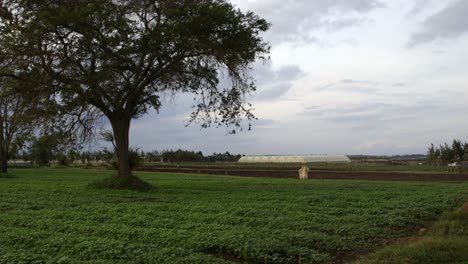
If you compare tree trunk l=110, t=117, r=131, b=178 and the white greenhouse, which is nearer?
tree trunk l=110, t=117, r=131, b=178

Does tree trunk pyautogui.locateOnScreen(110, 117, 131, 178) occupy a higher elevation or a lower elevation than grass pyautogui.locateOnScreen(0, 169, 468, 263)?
higher

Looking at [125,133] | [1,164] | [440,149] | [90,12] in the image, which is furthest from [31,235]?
[440,149]

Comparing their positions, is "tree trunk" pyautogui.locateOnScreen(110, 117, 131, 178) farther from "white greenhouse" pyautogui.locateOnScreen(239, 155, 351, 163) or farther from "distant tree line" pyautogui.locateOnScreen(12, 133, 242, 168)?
"white greenhouse" pyautogui.locateOnScreen(239, 155, 351, 163)

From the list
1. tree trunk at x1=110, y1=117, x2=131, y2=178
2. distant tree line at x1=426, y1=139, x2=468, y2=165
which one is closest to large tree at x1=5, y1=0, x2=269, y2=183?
tree trunk at x1=110, y1=117, x2=131, y2=178

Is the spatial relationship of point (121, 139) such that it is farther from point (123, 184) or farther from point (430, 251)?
point (430, 251)

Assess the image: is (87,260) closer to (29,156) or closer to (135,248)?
(135,248)

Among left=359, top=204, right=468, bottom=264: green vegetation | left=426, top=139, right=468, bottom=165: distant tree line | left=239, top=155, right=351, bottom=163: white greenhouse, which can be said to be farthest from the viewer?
left=239, top=155, right=351, bottom=163: white greenhouse

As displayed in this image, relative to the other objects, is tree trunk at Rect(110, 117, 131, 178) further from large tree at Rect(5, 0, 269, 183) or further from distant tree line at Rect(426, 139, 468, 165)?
distant tree line at Rect(426, 139, 468, 165)

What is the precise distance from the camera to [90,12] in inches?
808

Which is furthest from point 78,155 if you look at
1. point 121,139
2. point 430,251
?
point 430,251

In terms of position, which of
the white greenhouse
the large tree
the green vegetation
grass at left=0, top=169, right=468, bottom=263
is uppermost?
the large tree

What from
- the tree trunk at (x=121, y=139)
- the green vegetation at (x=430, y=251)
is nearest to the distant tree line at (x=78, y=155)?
the tree trunk at (x=121, y=139)

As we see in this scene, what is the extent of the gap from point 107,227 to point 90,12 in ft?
40.6

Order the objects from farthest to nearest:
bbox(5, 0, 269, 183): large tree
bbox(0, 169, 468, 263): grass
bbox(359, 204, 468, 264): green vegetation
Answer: bbox(5, 0, 269, 183): large tree, bbox(0, 169, 468, 263): grass, bbox(359, 204, 468, 264): green vegetation
